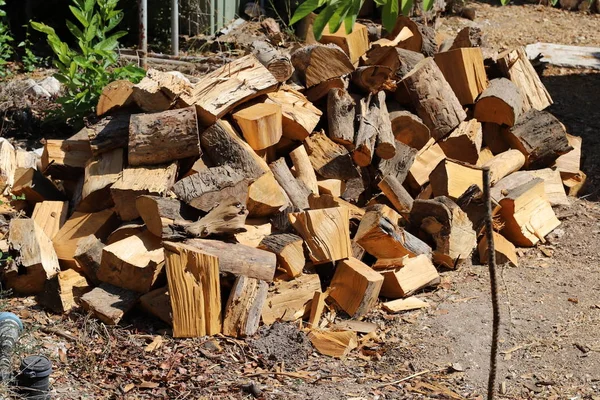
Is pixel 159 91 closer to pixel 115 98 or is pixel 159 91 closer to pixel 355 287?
pixel 115 98

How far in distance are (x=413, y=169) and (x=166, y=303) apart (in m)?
2.08

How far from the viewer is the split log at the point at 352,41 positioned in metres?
5.47

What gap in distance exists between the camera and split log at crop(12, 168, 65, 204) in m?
4.87

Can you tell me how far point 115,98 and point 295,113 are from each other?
1.08m

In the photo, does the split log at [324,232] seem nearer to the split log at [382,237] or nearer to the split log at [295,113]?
the split log at [382,237]

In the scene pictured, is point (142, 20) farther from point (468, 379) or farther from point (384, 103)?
point (468, 379)

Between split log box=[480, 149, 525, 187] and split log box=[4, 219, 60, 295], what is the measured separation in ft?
9.59

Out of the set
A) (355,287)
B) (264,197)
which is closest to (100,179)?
(264,197)

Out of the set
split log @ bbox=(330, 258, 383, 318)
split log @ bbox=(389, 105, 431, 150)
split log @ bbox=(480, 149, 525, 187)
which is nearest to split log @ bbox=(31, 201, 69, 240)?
split log @ bbox=(330, 258, 383, 318)

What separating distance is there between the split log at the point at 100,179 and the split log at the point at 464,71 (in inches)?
97.2

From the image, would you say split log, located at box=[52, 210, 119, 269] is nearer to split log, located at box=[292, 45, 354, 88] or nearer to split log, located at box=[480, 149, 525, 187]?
split log, located at box=[292, 45, 354, 88]

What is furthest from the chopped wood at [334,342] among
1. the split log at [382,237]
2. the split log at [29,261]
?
the split log at [29,261]

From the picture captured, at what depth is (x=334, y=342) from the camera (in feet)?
13.1

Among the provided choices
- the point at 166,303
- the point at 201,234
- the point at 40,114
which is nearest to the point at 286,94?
the point at 201,234
